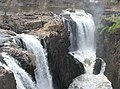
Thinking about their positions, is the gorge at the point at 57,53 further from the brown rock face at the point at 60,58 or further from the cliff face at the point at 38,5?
the cliff face at the point at 38,5

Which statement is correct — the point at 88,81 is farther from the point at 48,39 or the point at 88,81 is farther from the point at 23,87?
the point at 23,87

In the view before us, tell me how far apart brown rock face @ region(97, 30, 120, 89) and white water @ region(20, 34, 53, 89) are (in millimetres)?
4221

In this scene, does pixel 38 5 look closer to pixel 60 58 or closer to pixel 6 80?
pixel 60 58

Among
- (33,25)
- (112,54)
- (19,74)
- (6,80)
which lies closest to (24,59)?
(19,74)

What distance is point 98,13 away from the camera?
3130 centimetres

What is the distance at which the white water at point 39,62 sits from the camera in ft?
57.9

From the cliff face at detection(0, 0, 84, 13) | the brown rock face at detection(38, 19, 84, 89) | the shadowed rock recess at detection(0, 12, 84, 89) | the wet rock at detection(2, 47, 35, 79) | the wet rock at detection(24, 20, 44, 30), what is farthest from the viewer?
the cliff face at detection(0, 0, 84, 13)

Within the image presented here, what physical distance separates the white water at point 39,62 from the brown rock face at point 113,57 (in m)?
4.22

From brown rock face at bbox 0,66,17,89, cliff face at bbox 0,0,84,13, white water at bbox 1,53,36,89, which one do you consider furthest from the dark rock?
brown rock face at bbox 0,66,17,89

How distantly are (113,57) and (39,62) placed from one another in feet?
17.1

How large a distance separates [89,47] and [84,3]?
8454 mm

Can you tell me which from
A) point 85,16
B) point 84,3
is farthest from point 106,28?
point 84,3

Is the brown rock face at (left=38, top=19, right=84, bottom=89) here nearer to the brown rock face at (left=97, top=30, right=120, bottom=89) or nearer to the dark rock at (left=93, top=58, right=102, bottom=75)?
the dark rock at (left=93, top=58, right=102, bottom=75)

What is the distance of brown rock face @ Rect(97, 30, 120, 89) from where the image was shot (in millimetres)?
20719
